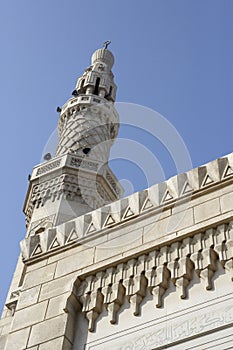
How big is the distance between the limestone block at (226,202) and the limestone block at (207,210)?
42 millimetres

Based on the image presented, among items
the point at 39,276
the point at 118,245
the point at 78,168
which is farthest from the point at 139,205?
the point at 78,168

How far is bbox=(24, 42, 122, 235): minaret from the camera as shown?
44.0 feet

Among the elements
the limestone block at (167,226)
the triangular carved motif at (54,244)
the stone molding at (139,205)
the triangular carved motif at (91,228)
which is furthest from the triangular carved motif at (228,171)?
the triangular carved motif at (54,244)

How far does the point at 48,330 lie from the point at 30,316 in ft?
1.15

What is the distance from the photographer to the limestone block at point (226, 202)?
5500 mm

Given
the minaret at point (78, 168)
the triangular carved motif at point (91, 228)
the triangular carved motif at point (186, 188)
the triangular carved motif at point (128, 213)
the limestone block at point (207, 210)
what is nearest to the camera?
the limestone block at point (207, 210)

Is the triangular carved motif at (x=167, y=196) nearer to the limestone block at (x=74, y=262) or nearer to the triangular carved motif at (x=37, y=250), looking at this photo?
the limestone block at (x=74, y=262)

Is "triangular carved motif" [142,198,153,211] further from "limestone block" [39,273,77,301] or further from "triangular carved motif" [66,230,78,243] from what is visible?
"limestone block" [39,273,77,301]

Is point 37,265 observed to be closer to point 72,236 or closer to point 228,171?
point 72,236

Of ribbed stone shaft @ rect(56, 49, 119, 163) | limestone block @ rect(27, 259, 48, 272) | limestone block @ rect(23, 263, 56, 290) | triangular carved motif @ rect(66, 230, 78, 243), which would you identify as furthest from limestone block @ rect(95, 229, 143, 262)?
ribbed stone shaft @ rect(56, 49, 119, 163)

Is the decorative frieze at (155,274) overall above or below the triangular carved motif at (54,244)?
below

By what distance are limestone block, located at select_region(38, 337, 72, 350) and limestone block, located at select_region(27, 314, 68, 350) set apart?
5 cm

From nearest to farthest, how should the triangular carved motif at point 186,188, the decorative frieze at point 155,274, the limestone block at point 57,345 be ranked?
the decorative frieze at point 155,274 → the limestone block at point 57,345 → the triangular carved motif at point 186,188

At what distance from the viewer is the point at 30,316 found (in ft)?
19.5
